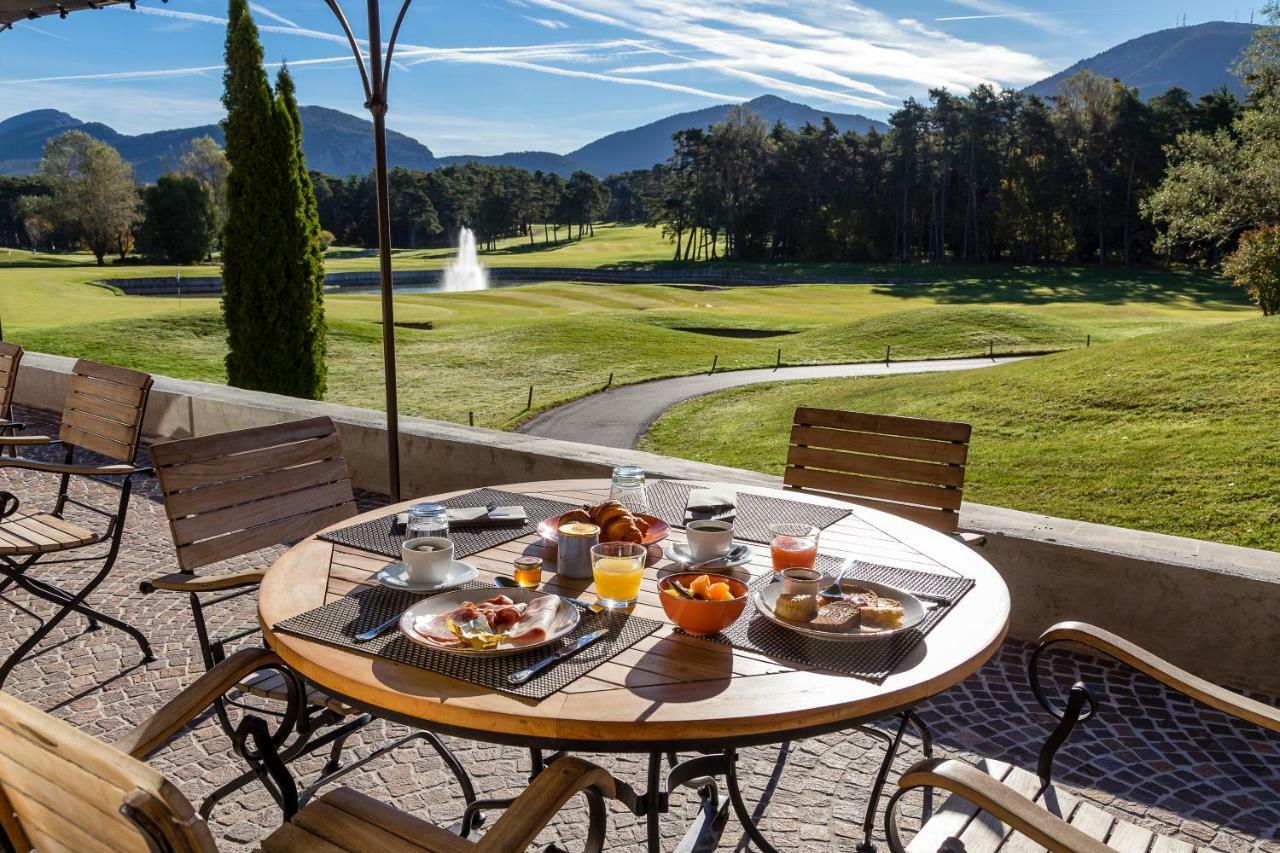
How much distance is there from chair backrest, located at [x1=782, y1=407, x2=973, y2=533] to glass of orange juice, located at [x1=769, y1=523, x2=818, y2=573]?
1198mm

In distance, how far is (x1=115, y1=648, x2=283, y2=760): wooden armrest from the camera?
1.64 meters

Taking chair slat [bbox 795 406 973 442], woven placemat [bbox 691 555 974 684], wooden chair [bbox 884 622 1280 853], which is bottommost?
wooden chair [bbox 884 622 1280 853]

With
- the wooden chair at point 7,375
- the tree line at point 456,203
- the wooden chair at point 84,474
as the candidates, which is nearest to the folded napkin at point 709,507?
the wooden chair at point 84,474

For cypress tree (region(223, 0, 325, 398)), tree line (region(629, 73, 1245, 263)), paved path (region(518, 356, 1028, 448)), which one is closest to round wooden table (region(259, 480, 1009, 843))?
cypress tree (region(223, 0, 325, 398))

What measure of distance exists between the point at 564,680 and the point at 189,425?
5902 mm

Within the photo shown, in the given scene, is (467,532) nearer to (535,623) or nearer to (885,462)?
(535,623)

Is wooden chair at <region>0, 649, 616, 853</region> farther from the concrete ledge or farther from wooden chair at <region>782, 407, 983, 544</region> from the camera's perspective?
the concrete ledge

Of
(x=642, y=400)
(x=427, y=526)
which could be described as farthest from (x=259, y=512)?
(x=642, y=400)

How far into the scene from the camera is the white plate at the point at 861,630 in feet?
5.83

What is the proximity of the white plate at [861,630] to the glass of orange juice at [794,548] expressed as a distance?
0.10 meters

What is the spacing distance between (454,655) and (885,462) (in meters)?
2.06

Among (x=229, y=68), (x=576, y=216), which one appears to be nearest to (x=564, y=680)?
(x=229, y=68)

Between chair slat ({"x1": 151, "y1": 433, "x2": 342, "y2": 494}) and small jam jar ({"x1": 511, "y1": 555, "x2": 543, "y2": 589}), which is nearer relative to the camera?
small jam jar ({"x1": 511, "y1": 555, "x2": 543, "y2": 589})

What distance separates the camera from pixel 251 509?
9.69 ft
